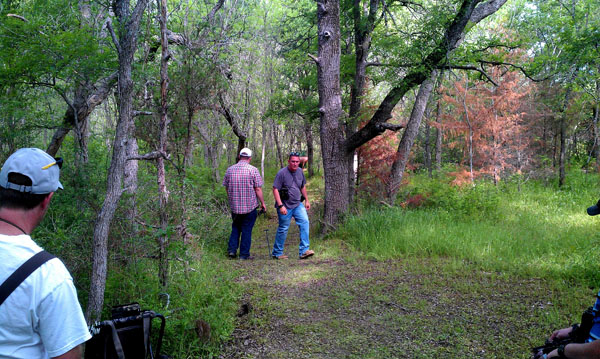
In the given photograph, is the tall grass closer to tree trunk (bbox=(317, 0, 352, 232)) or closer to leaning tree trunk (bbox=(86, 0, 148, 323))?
tree trunk (bbox=(317, 0, 352, 232))

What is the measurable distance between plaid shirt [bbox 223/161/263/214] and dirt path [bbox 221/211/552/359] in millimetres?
1047

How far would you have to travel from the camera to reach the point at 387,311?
15.3 ft

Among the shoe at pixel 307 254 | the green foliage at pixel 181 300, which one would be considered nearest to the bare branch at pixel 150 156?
→ the green foliage at pixel 181 300

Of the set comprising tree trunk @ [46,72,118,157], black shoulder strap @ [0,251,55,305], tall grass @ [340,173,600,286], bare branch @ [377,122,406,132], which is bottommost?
tall grass @ [340,173,600,286]

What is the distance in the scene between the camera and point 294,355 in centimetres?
379

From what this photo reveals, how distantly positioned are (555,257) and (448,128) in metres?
10.9

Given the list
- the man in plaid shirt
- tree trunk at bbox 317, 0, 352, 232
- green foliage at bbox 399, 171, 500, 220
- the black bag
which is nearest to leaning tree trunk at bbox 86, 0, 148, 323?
the black bag

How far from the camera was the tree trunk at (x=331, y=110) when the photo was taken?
8.32 metres

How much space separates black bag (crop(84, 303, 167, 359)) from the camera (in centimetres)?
234

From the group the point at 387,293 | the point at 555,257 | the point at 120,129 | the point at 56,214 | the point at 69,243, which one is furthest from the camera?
the point at 555,257

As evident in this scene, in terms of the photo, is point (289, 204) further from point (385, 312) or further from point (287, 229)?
point (385, 312)

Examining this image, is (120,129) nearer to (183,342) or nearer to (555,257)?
(183,342)

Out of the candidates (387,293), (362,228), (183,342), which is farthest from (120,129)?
(362,228)

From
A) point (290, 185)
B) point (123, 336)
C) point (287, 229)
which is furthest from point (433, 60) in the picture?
point (123, 336)
